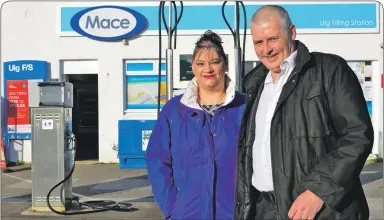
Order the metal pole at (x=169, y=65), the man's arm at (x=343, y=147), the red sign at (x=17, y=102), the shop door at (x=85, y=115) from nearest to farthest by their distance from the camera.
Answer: the man's arm at (x=343, y=147), the metal pole at (x=169, y=65), the red sign at (x=17, y=102), the shop door at (x=85, y=115)

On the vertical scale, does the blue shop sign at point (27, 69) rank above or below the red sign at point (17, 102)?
above

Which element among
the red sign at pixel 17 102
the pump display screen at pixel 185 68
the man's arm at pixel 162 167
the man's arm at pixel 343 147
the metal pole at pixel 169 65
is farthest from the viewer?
the red sign at pixel 17 102

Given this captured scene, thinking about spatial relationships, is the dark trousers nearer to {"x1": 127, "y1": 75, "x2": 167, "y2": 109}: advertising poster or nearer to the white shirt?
the white shirt

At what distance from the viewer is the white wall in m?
12.0

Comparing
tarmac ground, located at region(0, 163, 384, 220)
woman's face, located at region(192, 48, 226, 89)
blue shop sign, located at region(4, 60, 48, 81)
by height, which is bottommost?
tarmac ground, located at region(0, 163, 384, 220)

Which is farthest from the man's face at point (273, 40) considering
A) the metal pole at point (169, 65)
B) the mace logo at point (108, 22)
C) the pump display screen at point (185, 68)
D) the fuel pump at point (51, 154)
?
the mace logo at point (108, 22)

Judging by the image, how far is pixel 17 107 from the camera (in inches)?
478

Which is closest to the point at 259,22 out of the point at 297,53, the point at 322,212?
the point at 297,53

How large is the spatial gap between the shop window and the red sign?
2573 mm

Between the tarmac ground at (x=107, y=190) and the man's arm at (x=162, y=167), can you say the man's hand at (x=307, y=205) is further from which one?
the tarmac ground at (x=107, y=190)

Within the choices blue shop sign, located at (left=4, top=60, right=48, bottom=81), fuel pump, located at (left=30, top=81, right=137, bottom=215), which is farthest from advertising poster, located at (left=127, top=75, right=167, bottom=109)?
fuel pump, located at (left=30, top=81, right=137, bottom=215)

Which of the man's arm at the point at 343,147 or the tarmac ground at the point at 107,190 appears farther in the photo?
the tarmac ground at the point at 107,190

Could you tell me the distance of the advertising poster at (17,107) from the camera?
39.7ft

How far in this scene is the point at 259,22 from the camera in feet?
8.29
